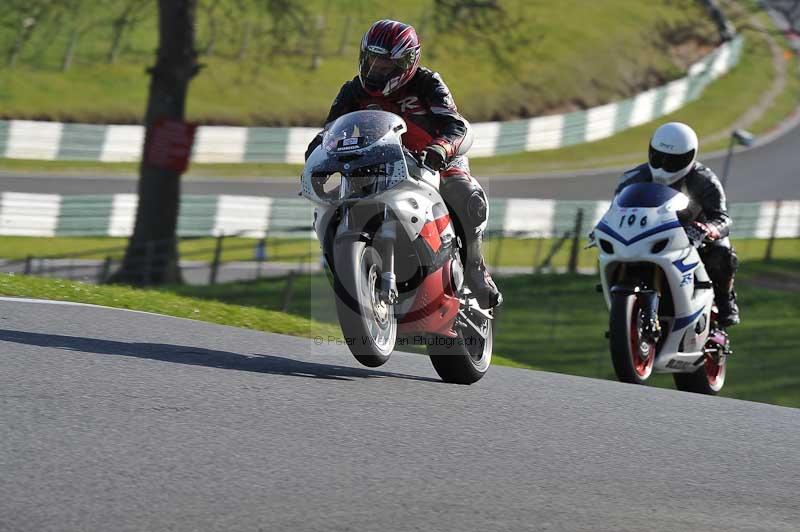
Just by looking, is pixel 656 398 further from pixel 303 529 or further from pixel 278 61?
pixel 278 61

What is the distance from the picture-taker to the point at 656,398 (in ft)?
25.2

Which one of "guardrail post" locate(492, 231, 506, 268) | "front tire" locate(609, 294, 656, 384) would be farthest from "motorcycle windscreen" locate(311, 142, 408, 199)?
"guardrail post" locate(492, 231, 506, 268)

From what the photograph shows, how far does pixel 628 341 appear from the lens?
364 inches

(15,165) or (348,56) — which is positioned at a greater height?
(348,56)

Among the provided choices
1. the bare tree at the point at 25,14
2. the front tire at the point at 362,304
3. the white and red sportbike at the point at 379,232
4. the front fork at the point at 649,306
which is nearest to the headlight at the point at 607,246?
the front fork at the point at 649,306

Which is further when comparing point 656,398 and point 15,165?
point 15,165

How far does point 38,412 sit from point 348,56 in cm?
3753

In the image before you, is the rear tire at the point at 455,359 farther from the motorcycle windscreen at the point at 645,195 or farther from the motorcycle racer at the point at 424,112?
the motorcycle windscreen at the point at 645,195

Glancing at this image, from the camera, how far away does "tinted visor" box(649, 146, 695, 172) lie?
10.0 metres

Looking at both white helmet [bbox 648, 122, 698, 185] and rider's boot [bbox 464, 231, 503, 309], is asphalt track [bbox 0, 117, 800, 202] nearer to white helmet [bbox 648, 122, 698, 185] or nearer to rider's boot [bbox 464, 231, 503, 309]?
white helmet [bbox 648, 122, 698, 185]

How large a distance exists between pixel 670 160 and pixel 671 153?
7 centimetres

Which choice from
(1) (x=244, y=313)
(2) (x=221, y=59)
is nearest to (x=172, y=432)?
(1) (x=244, y=313)

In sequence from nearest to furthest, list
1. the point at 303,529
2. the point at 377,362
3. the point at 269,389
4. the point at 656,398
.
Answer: the point at 303,529 → the point at 269,389 → the point at 377,362 → the point at 656,398

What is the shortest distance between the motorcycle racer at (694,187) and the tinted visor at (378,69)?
3.26m
